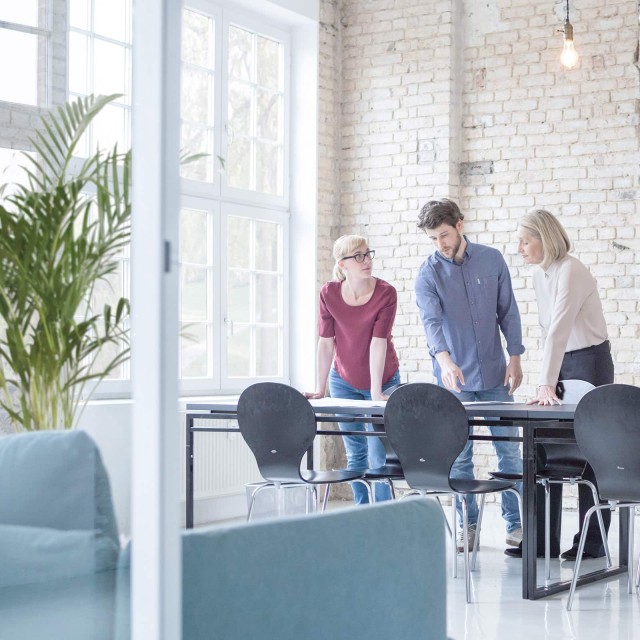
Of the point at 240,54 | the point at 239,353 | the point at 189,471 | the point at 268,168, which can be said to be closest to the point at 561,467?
the point at 189,471

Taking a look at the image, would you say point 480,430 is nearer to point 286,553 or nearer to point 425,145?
point 425,145

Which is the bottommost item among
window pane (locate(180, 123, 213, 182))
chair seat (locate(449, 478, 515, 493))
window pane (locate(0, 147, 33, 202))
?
chair seat (locate(449, 478, 515, 493))

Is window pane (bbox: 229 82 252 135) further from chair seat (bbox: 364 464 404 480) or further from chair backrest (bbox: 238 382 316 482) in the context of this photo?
chair seat (bbox: 364 464 404 480)

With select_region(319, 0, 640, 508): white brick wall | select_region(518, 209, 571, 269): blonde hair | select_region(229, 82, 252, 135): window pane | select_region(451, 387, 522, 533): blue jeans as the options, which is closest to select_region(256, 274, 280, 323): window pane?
select_region(319, 0, 640, 508): white brick wall

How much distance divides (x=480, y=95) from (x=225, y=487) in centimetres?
326

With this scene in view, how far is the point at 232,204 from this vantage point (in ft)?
24.6

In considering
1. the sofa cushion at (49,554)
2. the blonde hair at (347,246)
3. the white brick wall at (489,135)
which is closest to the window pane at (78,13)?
the sofa cushion at (49,554)

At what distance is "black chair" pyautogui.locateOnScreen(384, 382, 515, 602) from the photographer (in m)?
4.51

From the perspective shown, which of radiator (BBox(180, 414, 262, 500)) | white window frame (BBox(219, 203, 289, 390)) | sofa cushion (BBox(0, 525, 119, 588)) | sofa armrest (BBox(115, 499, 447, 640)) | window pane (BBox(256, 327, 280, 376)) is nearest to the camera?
sofa cushion (BBox(0, 525, 119, 588))

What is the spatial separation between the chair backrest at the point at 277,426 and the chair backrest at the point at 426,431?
46 centimetres

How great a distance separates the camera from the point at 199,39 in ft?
23.8

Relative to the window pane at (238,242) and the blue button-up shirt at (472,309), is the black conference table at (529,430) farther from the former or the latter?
the window pane at (238,242)

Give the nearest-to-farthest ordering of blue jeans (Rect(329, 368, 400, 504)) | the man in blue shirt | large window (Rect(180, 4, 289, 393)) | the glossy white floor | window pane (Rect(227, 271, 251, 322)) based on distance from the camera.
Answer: the glossy white floor, the man in blue shirt, blue jeans (Rect(329, 368, 400, 504)), large window (Rect(180, 4, 289, 393)), window pane (Rect(227, 271, 251, 322))

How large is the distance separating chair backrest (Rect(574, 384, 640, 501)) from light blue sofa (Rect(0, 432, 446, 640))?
2.06 m
